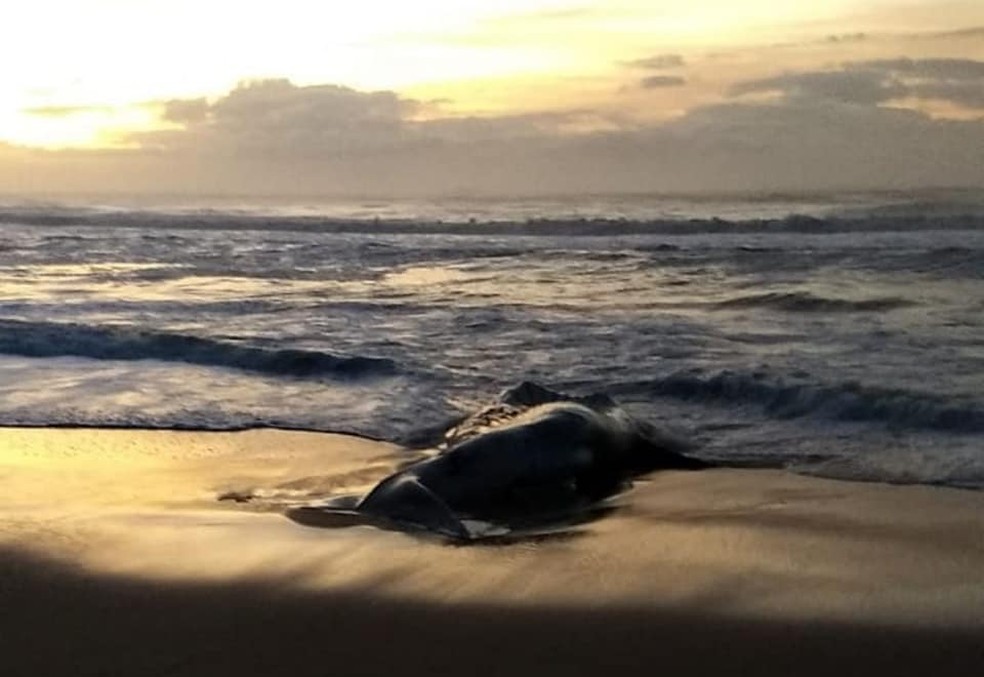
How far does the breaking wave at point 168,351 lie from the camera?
9.49m

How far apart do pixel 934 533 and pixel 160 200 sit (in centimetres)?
4058

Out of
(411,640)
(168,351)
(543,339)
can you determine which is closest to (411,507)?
(411,640)

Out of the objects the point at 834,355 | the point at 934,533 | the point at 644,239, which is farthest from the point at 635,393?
the point at 644,239

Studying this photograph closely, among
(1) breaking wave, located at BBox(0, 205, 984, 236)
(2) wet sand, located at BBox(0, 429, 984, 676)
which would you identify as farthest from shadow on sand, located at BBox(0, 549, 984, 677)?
(1) breaking wave, located at BBox(0, 205, 984, 236)

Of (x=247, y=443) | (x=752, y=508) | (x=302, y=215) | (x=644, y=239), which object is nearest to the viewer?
(x=752, y=508)

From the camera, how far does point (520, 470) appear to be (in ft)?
19.7

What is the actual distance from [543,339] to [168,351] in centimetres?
291

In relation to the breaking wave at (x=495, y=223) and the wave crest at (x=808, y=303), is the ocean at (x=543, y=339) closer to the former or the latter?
the wave crest at (x=808, y=303)

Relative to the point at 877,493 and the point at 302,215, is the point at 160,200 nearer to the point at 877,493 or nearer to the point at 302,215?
the point at 302,215

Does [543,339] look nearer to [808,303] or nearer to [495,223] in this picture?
[808,303]

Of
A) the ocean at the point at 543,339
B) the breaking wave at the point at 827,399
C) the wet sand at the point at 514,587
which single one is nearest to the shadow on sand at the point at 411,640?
the wet sand at the point at 514,587

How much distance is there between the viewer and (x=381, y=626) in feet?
13.6

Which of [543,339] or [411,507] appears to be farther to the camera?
[543,339]

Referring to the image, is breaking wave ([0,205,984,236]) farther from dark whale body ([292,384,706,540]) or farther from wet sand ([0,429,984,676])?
wet sand ([0,429,984,676])
